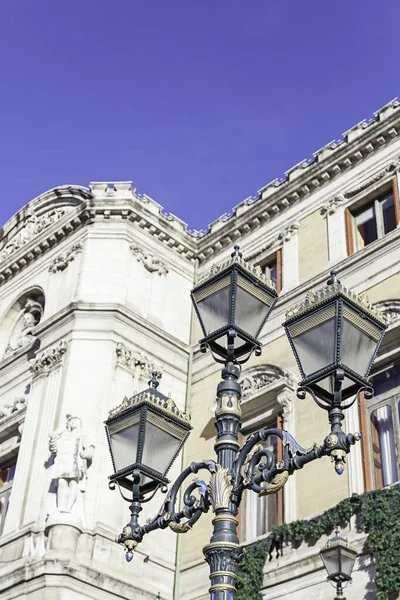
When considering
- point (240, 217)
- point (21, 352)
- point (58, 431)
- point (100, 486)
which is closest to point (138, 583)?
point (100, 486)

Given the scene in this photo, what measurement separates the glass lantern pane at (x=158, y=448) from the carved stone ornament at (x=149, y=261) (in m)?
12.7

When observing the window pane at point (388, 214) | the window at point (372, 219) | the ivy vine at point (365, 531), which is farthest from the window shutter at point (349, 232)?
the ivy vine at point (365, 531)

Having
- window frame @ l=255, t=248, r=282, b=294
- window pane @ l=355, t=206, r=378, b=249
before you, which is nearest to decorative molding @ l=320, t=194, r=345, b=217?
window pane @ l=355, t=206, r=378, b=249

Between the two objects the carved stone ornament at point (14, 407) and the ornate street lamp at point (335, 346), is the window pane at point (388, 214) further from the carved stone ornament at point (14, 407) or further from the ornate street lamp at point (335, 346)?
the ornate street lamp at point (335, 346)

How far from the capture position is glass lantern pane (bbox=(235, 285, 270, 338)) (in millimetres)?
8258

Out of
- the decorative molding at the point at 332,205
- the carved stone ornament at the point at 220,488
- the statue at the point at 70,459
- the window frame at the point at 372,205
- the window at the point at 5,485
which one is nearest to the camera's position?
the carved stone ornament at the point at 220,488

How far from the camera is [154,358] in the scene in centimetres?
1986

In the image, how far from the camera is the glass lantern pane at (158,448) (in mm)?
8469

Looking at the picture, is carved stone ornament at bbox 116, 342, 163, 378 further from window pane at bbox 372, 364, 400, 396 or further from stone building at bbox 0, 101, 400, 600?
window pane at bbox 372, 364, 400, 396

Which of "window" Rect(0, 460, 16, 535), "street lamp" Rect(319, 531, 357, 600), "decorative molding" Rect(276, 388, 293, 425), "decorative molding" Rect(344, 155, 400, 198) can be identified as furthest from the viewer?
"window" Rect(0, 460, 16, 535)

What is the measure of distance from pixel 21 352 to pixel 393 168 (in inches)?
377

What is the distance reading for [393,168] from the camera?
1881 cm

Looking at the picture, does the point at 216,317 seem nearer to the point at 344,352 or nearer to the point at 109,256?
the point at 344,352

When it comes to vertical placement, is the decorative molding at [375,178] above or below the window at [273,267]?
above
